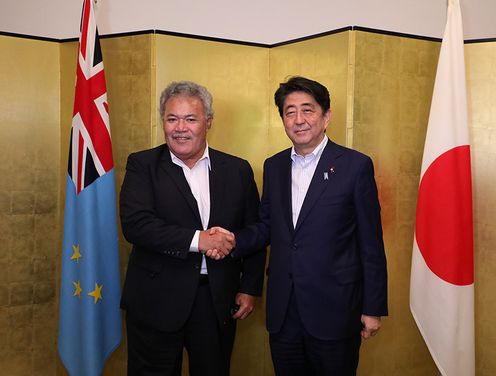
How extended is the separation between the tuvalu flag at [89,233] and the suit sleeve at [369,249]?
1344 millimetres

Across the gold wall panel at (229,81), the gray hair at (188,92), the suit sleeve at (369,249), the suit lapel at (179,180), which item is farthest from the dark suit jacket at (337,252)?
the gold wall panel at (229,81)

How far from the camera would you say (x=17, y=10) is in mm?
3738

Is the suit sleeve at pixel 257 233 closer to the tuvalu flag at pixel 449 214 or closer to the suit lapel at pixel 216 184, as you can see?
the suit lapel at pixel 216 184

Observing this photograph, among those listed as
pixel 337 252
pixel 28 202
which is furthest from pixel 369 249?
pixel 28 202

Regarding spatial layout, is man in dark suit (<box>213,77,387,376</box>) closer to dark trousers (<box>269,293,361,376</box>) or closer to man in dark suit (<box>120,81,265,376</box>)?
dark trousers (<box>269,293,361,376</box>)

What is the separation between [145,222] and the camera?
7.17 ft

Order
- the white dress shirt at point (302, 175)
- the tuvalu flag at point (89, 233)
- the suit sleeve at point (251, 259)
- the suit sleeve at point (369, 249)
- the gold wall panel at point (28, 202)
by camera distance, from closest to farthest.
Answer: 1. the suit sleeve at point (369, 249)
2. the white dress shirt at point (302, 175)
3. the suit sleeve at point (251, 259)
4. the tuvalu flag at point (89, 233)
5. the gold wall panel at point (28, 202)

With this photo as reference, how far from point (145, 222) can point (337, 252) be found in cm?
78

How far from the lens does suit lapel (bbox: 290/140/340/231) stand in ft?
6.98

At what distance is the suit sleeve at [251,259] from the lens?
7.97ft

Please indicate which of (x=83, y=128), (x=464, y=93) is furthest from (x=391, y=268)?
(x=83, y=128)

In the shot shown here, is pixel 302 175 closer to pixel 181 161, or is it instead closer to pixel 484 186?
pixel 181 161

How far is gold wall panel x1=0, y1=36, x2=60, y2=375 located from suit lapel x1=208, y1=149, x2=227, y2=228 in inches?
46.0

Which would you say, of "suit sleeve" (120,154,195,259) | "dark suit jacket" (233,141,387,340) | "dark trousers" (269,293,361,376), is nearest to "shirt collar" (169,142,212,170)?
"suit sleeve" (120,154,195,259)
